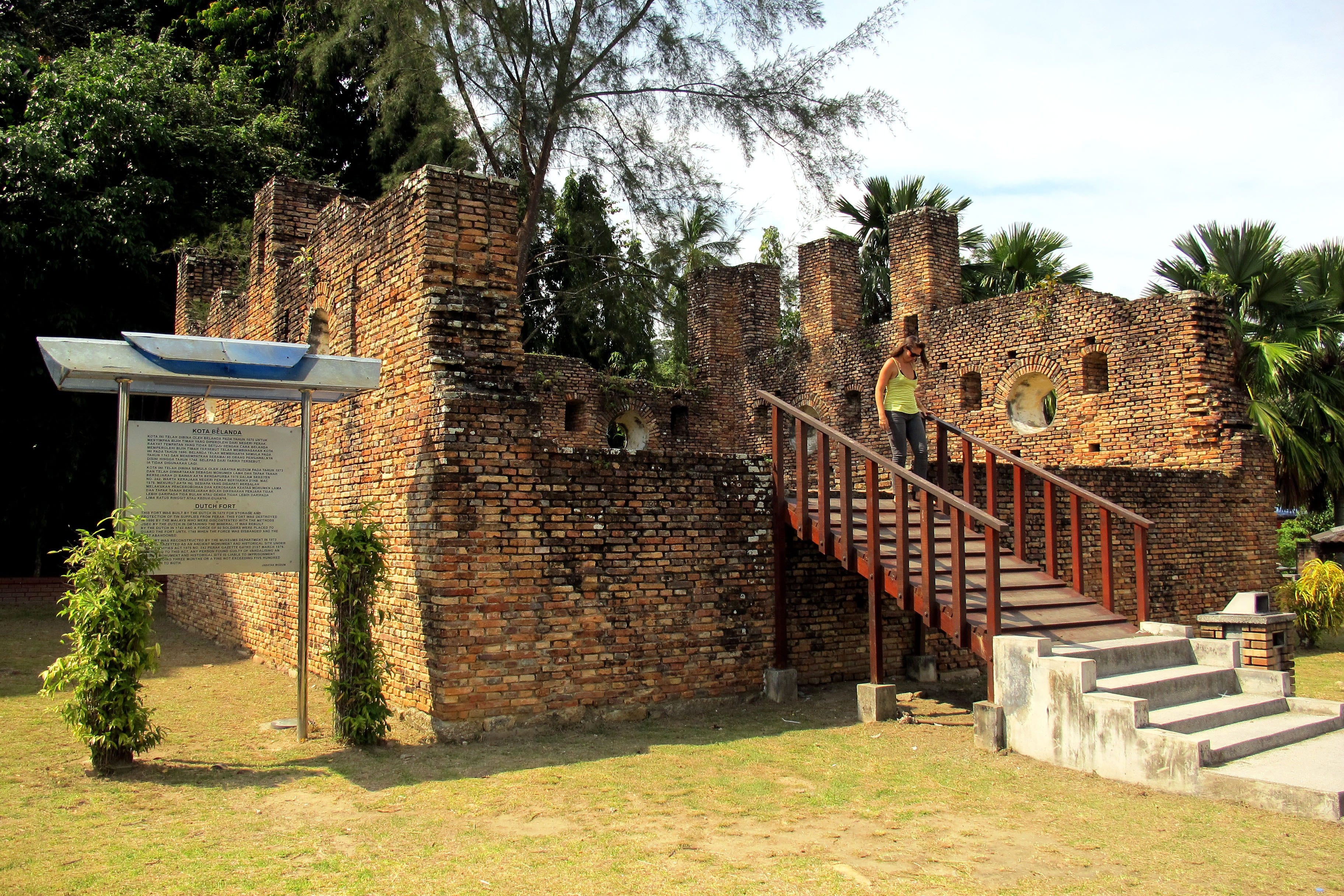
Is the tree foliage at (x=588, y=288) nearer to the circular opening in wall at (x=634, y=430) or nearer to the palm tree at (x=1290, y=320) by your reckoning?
the circular opening in wall at (x=634, y=430)

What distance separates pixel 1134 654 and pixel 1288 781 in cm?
163

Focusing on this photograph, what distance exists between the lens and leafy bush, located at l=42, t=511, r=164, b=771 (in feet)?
19.4

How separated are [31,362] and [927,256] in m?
15.2

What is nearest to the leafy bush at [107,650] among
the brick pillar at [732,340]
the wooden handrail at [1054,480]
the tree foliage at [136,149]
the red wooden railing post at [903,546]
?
the red wooden railing post at [903,546]

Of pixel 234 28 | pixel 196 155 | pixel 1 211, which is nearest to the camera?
pixel 1 211

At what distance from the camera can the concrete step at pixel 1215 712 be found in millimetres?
5895

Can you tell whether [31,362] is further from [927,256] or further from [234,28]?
[927,256]

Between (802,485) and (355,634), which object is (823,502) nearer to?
(802,485)

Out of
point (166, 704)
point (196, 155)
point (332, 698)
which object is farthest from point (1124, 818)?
point (196, 155)

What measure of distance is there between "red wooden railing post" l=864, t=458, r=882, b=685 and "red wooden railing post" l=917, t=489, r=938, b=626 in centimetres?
34

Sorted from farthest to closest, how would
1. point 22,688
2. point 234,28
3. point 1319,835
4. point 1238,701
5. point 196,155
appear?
point 234,28 < point 196,155 < point 22,688 < point 1238,701 < point 1319,835

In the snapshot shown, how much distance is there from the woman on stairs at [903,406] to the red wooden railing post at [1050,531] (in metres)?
1.08

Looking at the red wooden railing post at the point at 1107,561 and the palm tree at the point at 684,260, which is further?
the palm tree at the point at 684,260

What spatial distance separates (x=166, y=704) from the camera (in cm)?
823
